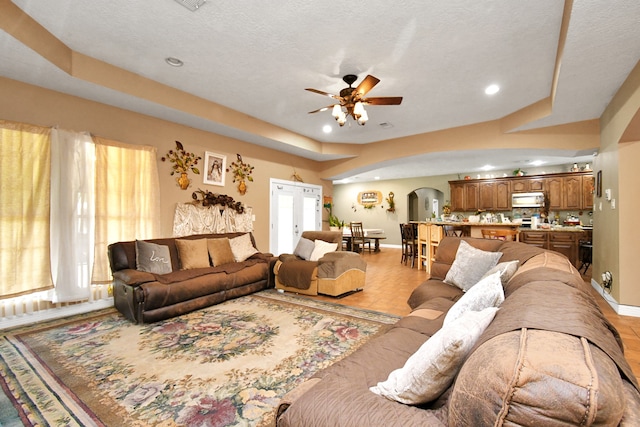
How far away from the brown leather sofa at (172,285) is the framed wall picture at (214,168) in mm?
1142

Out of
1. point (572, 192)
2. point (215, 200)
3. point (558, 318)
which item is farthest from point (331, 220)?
point (558, 318)

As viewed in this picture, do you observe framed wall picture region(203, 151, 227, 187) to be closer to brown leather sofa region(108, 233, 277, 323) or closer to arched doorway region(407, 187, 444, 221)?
brown leather sofa region(108, 233, 277, 323)

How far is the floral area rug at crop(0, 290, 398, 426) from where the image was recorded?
5.90 ft

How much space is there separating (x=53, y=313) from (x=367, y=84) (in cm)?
448

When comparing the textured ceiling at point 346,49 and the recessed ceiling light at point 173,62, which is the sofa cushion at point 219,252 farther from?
the recessed ceiling light at point 173,62

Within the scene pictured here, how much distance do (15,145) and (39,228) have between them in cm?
93

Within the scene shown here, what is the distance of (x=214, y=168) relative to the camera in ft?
17.0

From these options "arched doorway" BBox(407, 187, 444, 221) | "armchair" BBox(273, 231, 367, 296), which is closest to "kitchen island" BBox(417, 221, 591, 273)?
"armchair" BBox(273, 231, 367, 296)

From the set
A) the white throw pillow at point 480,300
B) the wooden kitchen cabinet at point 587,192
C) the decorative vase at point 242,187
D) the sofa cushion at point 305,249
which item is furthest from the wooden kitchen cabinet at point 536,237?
the white throw pillow at point 480,300

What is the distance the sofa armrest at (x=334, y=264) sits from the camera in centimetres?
416

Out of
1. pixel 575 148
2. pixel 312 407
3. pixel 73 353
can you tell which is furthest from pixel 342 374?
pixel 575 148

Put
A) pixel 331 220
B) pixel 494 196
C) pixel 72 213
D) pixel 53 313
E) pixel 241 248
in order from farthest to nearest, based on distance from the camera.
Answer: pixel 494 196 < pixel 331 220 < pixel 241 248 < pixel 72 213 < pixel 53 313

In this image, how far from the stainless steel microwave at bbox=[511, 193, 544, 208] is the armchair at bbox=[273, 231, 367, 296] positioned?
6667mm

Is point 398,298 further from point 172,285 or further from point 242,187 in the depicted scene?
point 242,187
